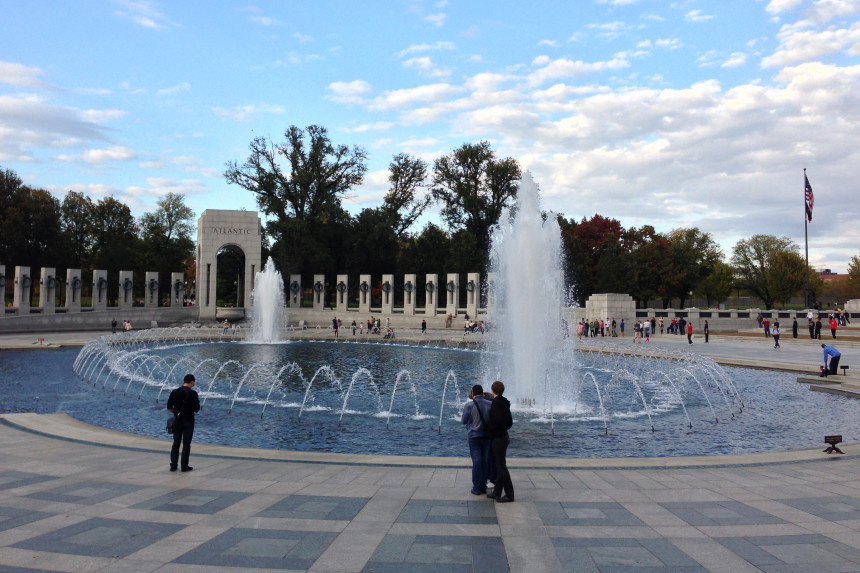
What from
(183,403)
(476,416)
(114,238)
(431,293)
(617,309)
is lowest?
(183,403)

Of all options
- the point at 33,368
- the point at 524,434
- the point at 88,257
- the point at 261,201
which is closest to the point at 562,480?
the point at 524,434

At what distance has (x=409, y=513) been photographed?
719 cm

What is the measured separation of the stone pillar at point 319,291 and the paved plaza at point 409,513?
163 ft

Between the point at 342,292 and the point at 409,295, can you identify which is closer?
the point at 409,295

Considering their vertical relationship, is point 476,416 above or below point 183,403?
above

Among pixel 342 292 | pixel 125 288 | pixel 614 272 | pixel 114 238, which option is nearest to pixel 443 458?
pixel 125 288

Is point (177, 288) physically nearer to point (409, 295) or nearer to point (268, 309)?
point (268, 309)

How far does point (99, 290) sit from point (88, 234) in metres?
32.0

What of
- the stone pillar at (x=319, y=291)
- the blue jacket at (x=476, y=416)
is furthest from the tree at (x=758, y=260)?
the blue jacket at (x=476, y=416)

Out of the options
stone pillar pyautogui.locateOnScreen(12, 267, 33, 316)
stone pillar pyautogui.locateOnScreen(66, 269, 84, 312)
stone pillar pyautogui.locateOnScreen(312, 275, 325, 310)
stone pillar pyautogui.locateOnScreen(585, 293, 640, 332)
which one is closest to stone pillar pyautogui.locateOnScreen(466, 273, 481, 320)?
stone pillar pyautogui.locateOnScreen(585, 293, 640, 332)

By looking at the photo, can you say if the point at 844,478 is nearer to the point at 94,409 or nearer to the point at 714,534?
the point at 714,534

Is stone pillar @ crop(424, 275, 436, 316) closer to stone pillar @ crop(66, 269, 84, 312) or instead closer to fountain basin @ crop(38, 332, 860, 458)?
stone pillar @ crop(66, 269, 84, 312)

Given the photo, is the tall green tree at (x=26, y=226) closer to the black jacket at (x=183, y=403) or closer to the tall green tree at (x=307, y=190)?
the tall green tree at (x=307, y=190)

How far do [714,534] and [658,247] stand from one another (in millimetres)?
74824
